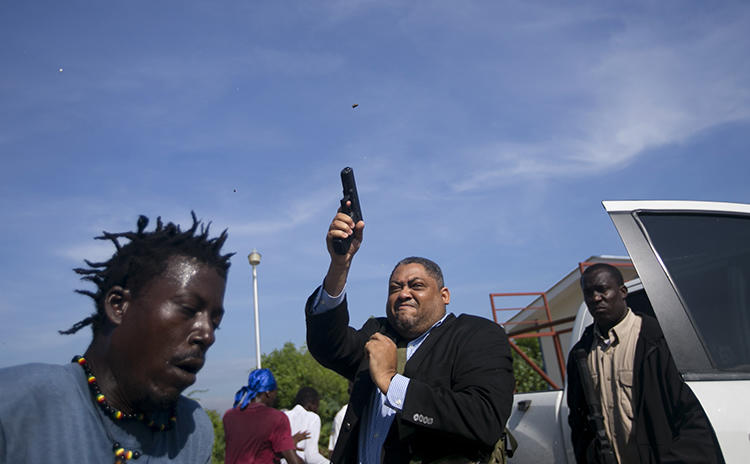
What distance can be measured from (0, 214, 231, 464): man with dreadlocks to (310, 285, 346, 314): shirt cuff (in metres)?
1.27

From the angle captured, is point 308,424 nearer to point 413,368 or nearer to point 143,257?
point 413,368

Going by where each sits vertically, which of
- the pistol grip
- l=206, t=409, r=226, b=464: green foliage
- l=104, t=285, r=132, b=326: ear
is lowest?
l=206, t=409, r=226, b=464: green foliage

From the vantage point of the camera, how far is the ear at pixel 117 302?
1586 mm

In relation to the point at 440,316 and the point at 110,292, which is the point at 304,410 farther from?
the point at 110,292

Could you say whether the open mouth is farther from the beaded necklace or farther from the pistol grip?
the pistol grip

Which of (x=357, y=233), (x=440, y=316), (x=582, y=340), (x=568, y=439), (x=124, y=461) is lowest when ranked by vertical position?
(x=568, y=439)

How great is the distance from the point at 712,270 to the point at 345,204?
2054mm

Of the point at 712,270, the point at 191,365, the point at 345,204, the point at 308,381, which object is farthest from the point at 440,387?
the point at 308,381

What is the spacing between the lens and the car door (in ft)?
8.62

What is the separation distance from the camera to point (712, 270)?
3047 millimetres

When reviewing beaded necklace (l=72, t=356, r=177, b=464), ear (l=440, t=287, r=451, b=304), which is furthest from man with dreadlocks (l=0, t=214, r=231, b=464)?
ear (l=440, t=287, r=451, b=304)

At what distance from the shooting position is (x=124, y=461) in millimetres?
1527

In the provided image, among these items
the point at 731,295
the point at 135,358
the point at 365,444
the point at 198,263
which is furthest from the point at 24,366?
the point at 731,295

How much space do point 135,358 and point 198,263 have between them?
33 centimetres
